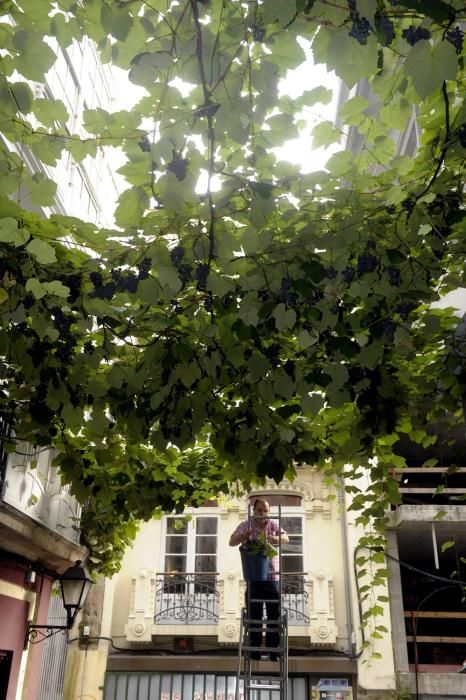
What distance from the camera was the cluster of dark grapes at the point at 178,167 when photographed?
8.42ft

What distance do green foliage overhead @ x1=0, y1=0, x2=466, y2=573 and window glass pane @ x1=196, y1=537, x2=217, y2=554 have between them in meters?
9.89

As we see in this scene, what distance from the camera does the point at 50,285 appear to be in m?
3.04

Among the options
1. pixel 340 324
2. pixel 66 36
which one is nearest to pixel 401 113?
pixel 340 324

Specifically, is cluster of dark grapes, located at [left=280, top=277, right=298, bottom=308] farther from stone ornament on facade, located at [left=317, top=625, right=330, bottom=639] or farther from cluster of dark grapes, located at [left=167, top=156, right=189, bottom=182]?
stone ornament on facade, located at [left=317, top=625, right=330, bottom=639]

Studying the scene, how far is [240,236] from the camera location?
11.0ft

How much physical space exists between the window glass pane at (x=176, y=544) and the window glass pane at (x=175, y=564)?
0.13 metres

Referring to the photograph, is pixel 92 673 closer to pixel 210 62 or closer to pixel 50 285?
pixel 50 285

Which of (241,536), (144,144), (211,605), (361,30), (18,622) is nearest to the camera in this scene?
(361,30)

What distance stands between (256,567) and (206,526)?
266 inches

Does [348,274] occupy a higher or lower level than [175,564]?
lower

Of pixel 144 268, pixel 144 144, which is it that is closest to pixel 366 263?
pixel 144 268

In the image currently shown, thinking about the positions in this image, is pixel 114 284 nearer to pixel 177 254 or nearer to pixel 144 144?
pixel 177 254

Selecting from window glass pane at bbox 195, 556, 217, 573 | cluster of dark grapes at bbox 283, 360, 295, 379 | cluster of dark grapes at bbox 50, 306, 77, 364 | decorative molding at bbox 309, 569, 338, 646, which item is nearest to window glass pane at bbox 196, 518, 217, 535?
window glass pane at bbox 195, 556, 217, 573

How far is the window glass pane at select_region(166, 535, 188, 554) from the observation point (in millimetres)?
14555
